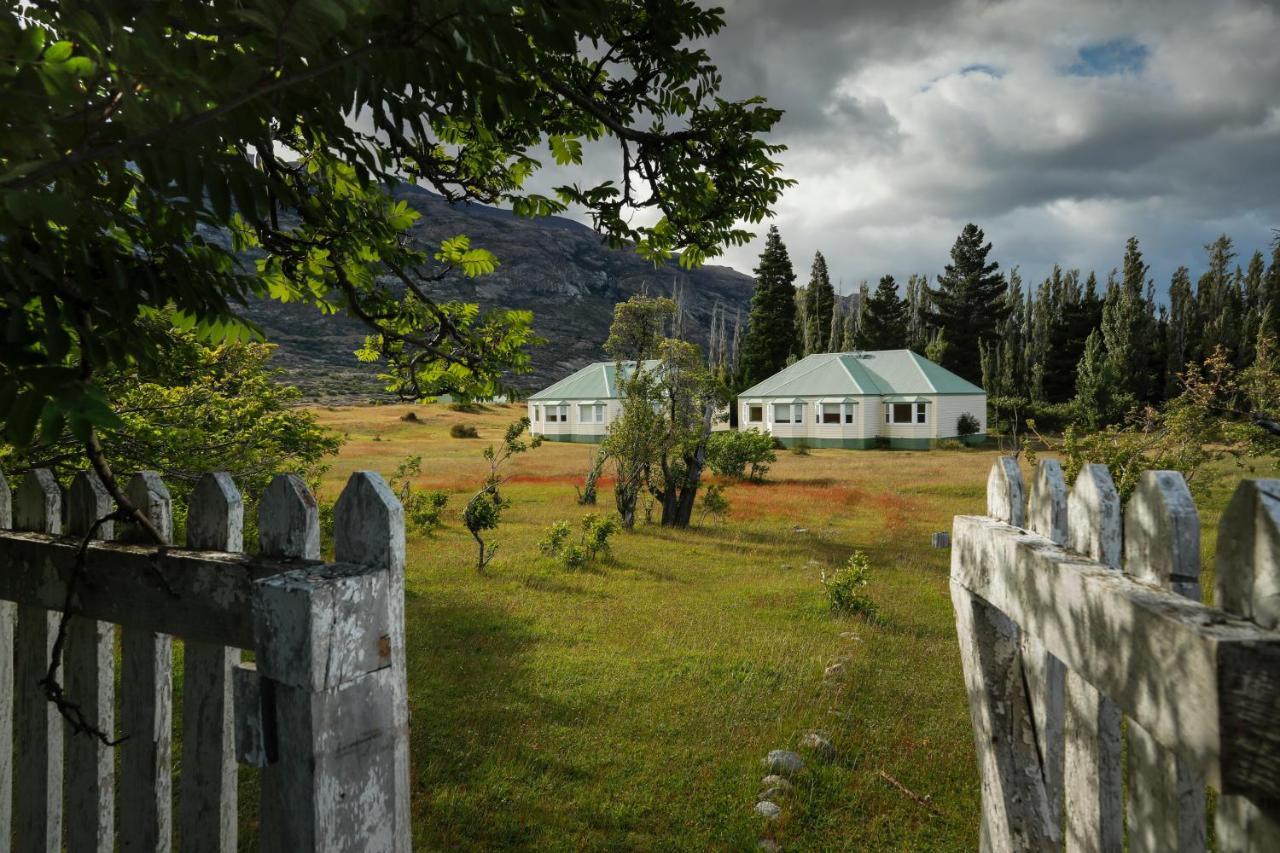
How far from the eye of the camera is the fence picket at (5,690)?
2426 millimetres

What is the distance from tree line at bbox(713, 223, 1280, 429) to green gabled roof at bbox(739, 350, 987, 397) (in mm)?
3526

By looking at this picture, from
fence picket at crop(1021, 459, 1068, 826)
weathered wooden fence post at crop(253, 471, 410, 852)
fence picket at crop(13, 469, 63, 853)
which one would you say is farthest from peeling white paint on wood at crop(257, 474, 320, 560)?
fence picket at crop(1021, 459, 1068, 826)

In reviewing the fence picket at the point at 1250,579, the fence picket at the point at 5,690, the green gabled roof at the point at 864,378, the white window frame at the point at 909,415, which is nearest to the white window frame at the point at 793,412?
the green gabled roof at the point at 864,378

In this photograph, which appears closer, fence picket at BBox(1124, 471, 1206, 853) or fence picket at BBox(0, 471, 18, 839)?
fence picket at BBox(1124, 471, 1206, 853)

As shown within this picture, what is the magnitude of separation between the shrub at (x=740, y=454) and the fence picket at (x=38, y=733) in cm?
2221

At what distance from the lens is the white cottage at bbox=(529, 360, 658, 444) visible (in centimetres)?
4628

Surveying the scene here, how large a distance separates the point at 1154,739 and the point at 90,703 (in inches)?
109

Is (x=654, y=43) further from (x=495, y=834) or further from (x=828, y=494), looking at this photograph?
(x=828, y=494)

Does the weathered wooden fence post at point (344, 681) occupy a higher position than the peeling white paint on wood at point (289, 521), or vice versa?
the peeling white paint on wood at point (289, 521)

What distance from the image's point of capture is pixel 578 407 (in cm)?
4772

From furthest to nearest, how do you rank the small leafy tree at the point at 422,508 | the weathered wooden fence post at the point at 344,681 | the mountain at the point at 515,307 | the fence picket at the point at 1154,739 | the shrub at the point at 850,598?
the mountain at the point at 515,307 < the small leafy tree at the point at 422,508 < the shrub at the point at 850,598 < the weathered wooden fence post at the point at 344,681 < the fence picket at the point at 1154,739

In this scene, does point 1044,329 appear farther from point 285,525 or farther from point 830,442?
point 285,525

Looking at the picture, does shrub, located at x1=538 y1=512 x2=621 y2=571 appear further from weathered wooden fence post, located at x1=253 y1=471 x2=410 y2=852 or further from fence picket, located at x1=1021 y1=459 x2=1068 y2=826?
weathered wooden fence post, located at x1=253 y1=471 x2=410 y2=852

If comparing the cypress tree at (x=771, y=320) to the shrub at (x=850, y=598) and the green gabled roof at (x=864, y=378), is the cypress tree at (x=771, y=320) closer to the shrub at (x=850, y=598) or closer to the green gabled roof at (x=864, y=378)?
the green gabled roof at (x=864, y=378)
